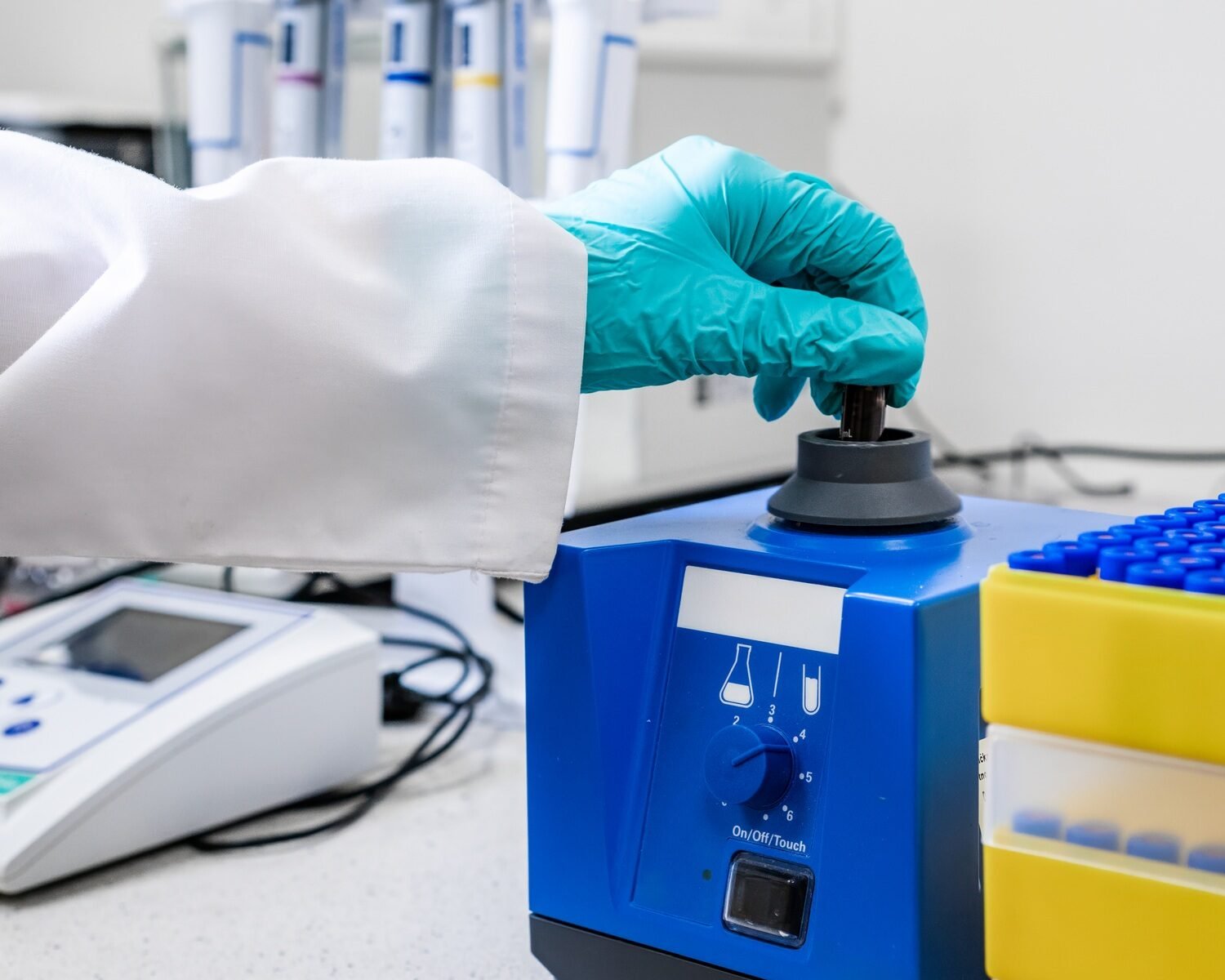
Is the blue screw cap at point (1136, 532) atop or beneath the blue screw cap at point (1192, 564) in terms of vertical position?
beneath

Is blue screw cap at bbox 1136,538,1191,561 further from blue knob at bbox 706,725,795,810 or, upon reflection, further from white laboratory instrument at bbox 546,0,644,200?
white laboratory instrument at bbox 546,0,644,200

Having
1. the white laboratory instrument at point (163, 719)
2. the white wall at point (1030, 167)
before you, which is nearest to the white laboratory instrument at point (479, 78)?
the white wall at point (1030, 167)

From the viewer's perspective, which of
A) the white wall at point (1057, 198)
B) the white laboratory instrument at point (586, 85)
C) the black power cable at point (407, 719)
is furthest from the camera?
the white wall at point (1057, 198)

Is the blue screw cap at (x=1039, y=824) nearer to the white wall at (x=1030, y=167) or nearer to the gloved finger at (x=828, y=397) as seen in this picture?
the gloved finger at (x=828, y=397)

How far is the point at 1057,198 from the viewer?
1280 mm

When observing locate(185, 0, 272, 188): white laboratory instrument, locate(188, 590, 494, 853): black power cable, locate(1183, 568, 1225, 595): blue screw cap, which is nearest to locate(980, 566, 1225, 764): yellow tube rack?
locate(1183, 568, 1225, 595): blue screw cap

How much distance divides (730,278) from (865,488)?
0.36ft

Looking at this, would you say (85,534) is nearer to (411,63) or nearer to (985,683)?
(985,683)

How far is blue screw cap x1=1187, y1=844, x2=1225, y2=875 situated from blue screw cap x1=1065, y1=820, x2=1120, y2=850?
0.02 metres

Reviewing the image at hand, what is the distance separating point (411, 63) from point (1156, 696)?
31.8 inches

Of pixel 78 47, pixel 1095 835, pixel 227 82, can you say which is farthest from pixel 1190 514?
pixel 78 47

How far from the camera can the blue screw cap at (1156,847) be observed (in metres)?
0.36

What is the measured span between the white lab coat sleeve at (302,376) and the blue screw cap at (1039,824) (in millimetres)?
209

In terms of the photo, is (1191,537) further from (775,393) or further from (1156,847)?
(775,393)
